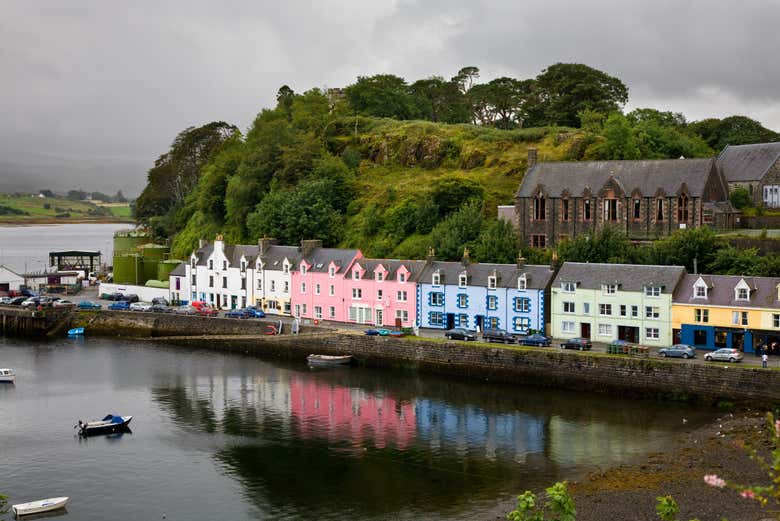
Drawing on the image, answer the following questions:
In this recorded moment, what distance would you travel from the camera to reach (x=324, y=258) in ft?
221

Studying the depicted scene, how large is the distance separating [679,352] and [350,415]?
18.7 metres

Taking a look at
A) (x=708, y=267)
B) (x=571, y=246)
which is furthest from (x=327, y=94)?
(x=708, y=267)

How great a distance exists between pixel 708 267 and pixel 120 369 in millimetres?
39268

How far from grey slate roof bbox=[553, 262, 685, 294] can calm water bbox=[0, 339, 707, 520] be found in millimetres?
8879

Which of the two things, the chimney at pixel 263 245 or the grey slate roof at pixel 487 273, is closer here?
the grey slate roof at pixel 487 273

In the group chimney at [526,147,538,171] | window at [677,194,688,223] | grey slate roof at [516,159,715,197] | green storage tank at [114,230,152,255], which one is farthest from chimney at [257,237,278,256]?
window at [677,194,688,223]

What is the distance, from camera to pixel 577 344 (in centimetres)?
5056

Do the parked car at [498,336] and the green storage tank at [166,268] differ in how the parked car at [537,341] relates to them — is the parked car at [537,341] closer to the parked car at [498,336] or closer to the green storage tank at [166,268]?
the parked car at [498,336]

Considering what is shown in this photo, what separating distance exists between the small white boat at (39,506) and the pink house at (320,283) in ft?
115

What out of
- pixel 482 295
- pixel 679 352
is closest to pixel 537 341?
pixel 482 295

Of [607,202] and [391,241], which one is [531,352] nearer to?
[607,202]

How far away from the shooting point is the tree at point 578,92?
93625mm

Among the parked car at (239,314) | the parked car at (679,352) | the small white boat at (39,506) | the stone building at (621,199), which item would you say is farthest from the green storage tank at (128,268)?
the small white boat at (39,506)

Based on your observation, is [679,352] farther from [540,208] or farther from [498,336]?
[540,208]
